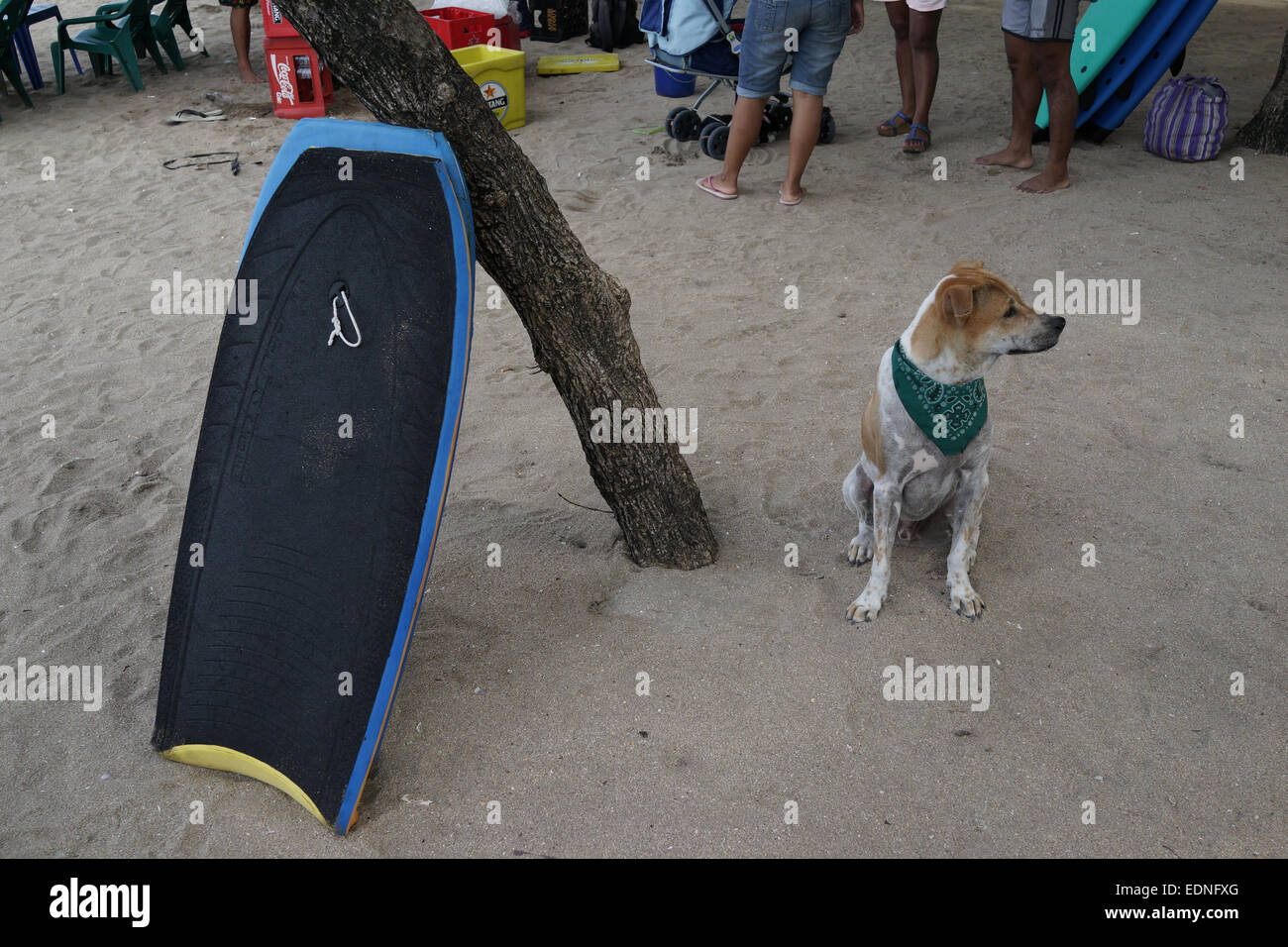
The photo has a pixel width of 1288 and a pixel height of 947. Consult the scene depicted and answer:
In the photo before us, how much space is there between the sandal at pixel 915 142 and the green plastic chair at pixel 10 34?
837 cm

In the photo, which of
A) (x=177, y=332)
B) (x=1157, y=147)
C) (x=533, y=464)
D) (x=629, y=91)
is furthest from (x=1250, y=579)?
(x=629, y=91)

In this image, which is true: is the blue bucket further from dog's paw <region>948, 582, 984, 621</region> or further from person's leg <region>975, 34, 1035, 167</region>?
dog's paw <region>948, 582, 984, 621</region>

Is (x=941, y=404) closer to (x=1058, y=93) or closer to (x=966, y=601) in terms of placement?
(x=966, y=601)

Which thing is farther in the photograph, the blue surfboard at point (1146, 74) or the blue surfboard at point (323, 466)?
the blue surfboard at point (1146, 74)

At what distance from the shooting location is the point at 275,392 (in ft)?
8.50

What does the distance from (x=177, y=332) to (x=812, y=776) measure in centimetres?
451

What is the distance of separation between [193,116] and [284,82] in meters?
1.03

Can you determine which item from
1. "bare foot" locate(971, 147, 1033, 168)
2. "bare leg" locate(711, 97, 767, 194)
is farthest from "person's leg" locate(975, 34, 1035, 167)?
"bare leg" locate(711, 97, 767, 194)

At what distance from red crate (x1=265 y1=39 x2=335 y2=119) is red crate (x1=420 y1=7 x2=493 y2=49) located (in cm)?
114

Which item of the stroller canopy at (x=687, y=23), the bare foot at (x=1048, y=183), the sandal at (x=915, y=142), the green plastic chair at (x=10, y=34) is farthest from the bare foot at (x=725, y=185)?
the green plastic chair at (x=10, y=34)

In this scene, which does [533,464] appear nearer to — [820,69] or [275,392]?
[275,392]

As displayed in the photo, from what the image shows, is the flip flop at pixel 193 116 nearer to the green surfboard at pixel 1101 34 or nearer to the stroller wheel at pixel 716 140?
the stroller wheel at pixel 716 140

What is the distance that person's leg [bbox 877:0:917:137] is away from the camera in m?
7.16

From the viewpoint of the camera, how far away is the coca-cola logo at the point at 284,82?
329 inches
